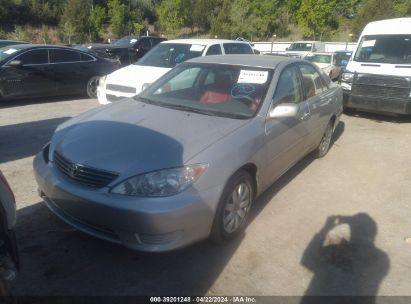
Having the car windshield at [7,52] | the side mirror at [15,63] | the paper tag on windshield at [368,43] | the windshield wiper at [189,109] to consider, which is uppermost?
the paper tag on windshield at [368,43]

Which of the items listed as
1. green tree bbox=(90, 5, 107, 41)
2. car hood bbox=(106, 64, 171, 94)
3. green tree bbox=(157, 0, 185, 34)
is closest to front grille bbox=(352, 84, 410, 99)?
car hood bbox=(106, 64, 171, 94)

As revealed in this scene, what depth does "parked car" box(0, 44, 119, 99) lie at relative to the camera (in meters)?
8.58

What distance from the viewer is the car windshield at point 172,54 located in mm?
8109

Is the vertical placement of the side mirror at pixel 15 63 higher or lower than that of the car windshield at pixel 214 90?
lower

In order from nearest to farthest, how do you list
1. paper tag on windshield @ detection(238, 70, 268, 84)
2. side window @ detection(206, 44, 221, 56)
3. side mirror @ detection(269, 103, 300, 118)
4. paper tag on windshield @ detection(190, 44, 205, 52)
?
A: 1. side mirror @ detection(269, 103, 300, 118)
2. paper tag on windshield @ detection(238, 70, 268, 84)
3. paper tag on windshield @ detection(190, 44, 205, 52)
4. side window @ detection(206, 44, 221, 56)

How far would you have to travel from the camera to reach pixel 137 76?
7414mm

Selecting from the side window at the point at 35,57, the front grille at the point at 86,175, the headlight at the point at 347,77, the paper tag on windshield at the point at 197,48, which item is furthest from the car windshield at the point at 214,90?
the side window at the point at 35,57

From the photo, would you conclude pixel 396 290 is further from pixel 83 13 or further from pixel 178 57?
pixel 83 13

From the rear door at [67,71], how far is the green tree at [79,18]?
32.1 meters

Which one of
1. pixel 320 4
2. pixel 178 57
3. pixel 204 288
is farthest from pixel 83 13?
pixel 204 288

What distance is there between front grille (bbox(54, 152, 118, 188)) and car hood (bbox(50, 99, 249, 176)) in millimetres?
40

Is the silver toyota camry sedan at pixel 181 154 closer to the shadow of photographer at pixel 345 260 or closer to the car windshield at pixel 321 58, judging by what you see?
the shadow of photographer at pixel 345 260

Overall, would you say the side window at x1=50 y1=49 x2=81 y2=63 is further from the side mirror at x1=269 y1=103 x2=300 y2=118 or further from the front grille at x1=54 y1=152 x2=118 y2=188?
the side mirror at x1=269 y1=103 x2=300 y2=118

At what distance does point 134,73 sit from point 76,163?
5102 millimetres
